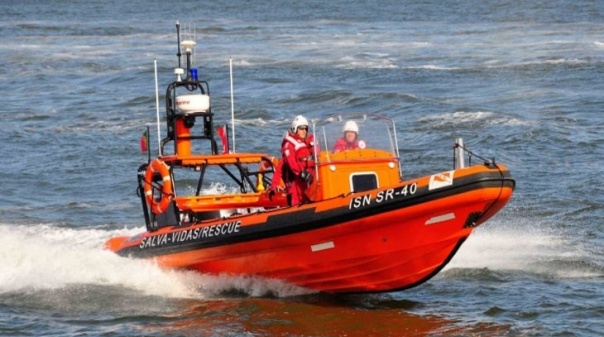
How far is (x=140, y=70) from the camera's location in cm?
3472

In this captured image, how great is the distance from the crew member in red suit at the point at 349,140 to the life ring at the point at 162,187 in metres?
1.98

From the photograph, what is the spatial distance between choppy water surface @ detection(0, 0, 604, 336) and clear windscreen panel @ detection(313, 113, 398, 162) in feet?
4.47

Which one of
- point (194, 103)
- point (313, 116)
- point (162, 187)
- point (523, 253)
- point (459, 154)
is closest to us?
point (459, 154)

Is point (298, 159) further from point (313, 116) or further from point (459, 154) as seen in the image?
point (313, 116)

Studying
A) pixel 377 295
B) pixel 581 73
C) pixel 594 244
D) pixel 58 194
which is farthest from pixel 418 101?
pixel 377 295

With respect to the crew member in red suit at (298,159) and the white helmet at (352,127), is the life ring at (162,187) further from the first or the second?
the white helmet at (352,127)

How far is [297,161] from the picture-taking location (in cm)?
1235

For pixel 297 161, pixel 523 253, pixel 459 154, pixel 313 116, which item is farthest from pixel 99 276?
pixel 313 116

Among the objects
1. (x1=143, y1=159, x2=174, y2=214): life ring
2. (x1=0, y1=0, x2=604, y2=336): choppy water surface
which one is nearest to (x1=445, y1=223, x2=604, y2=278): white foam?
(x1=0, y1=0, x2=604, y2=336): choppy water surface

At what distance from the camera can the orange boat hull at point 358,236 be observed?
36.3ft

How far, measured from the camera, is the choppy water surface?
39.8 feet

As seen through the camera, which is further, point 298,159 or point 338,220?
point 298,159

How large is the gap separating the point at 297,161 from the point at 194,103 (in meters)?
1.97

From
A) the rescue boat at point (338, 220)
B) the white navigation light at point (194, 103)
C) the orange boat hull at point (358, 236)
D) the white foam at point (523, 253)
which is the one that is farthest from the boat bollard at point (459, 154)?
the white navigation light at point (194, 103)
